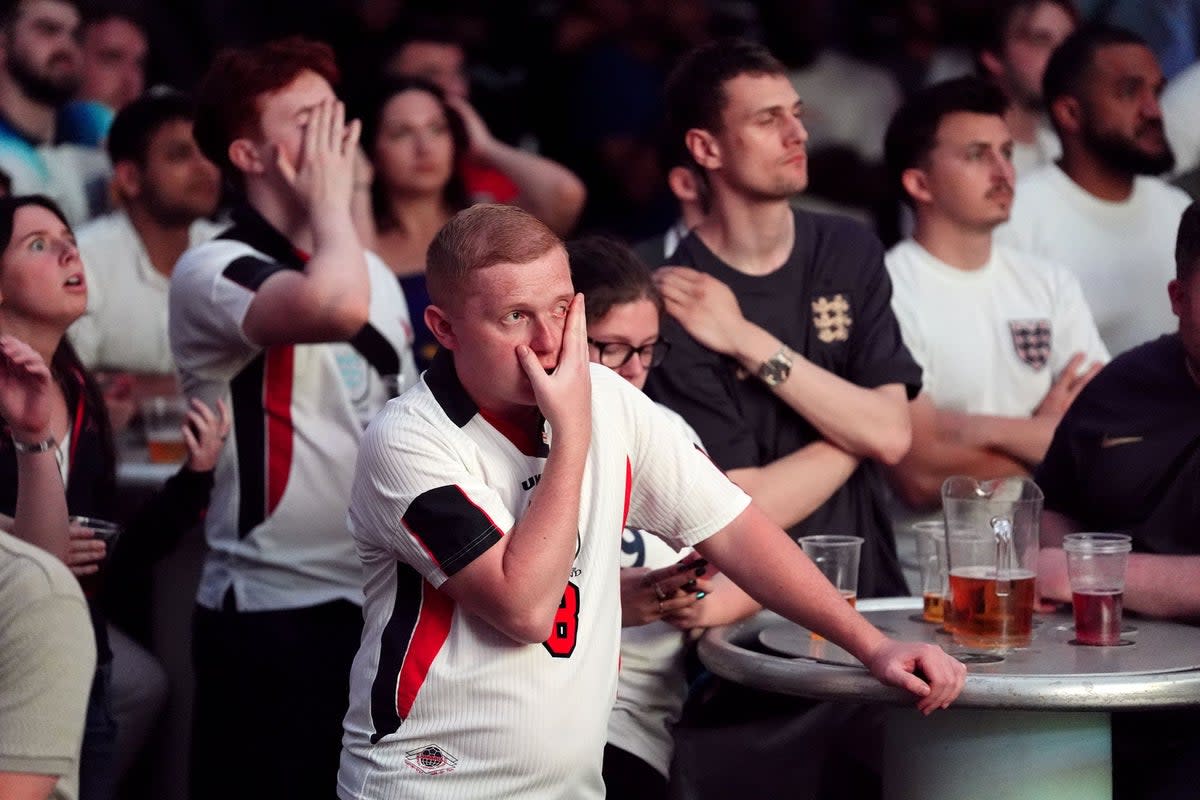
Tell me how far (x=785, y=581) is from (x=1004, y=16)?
3.80 metres

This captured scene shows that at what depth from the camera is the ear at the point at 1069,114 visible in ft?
15.4

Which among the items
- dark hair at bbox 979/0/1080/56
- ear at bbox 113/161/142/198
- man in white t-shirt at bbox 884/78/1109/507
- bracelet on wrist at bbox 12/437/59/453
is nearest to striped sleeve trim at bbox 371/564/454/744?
bracelet on wrist at bbox 12/437/59/453

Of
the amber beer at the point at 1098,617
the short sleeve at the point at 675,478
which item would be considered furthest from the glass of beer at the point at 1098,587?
the short sleeve at the point at 675,478

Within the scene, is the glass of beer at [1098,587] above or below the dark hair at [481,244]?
below

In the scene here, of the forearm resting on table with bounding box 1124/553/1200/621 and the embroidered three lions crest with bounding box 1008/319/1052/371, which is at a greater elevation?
the embroidered three lions crest with bounding box 1008/319/1052/371

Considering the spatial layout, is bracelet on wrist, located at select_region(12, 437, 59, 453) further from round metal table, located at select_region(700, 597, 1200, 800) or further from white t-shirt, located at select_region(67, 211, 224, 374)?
white t-shirt, located at select_region(67, 211, 224, 374)

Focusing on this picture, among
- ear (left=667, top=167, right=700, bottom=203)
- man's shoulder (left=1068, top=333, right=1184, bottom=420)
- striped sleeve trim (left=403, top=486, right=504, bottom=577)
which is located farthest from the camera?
ear (left=667, top=167, right=700, bottom=203)

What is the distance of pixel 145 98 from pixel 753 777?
305cm

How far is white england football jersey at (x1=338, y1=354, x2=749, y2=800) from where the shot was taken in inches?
84.7

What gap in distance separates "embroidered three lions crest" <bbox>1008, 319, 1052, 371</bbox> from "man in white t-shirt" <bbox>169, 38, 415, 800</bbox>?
1.69 metres

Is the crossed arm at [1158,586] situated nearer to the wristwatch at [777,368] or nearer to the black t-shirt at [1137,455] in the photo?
the black t-shirt at [1137,455]

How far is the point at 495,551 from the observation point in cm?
211

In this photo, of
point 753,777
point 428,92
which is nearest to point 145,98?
point 428,92

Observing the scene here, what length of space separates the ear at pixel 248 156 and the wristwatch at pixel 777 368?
3.36 feet
